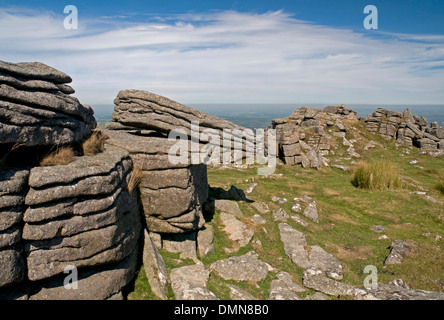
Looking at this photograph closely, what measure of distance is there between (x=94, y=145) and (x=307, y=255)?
520 inches

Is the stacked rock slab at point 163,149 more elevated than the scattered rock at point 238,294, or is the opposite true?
the stacked rock slab at point 163,149

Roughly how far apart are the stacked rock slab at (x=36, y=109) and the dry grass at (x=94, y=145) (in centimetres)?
41

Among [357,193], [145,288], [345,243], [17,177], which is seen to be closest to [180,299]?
[145,288]

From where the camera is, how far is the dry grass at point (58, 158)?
10.1m

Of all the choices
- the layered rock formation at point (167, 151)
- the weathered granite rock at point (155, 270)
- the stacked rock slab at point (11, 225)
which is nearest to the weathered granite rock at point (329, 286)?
the layered rock formation at point (167, 151)

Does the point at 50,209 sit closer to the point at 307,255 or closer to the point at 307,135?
the point at 307,255

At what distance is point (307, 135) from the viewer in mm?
48406

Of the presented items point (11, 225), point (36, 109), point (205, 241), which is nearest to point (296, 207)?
point (205, 241)

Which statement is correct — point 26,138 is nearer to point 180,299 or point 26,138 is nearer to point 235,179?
point 180,299

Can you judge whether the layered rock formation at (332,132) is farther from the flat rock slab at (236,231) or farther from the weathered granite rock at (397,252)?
the flat rock slab at (236,231)

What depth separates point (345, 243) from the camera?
19453 millimetres

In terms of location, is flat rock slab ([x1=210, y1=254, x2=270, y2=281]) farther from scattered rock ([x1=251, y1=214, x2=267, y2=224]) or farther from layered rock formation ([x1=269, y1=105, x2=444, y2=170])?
layered rock formation ([x1=269, y1=105, x2=444, y2=170])

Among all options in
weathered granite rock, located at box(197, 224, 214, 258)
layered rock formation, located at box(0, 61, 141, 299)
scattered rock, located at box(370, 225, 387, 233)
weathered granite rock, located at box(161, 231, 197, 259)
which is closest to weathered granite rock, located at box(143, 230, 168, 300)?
layered rock formation, located at box(0, 61, 141, 299)

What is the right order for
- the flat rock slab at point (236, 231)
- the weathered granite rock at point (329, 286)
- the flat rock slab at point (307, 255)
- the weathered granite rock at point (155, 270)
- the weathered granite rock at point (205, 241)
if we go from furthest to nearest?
1. the flat rock slab at point (236, 231)
2. the flat rock slab at point (307, 255)
3. the weathered granite rock at point (205, 241)
4. the weathered granite rock at point (329, 286)
5. the weathered granite rock at point (155, 270)
